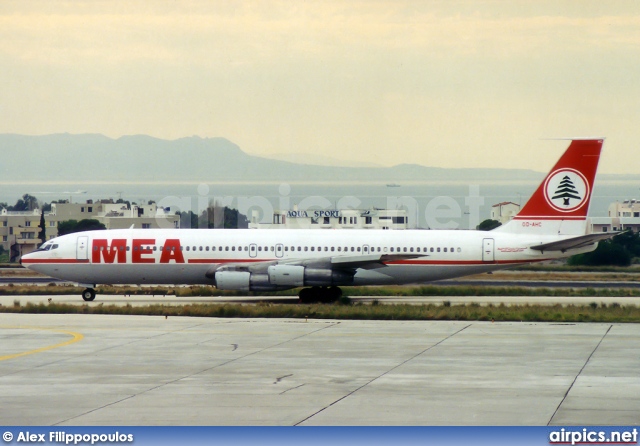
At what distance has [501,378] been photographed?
1981 centimetres

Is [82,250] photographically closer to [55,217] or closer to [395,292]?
[395,292]

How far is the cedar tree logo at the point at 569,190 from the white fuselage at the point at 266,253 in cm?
171

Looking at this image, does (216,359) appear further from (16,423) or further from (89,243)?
(89,243)

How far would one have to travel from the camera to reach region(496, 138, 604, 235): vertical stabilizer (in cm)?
4406

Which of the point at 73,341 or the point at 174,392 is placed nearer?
the point at 174,392

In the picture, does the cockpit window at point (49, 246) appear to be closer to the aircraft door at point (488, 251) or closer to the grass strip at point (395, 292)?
the grass strip at point (395, 292)

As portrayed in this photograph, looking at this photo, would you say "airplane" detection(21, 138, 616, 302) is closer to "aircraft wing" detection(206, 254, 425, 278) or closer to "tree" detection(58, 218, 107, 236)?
"aircraft wing" detection(206, 254, 425, 278)

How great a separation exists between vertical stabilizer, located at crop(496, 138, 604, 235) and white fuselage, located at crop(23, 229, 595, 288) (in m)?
0.68

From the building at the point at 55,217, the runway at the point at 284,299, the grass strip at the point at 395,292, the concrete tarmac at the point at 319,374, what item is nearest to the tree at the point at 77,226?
the building at the point at 55,217

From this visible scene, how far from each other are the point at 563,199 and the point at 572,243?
11.1 ft

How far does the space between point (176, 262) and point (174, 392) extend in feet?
83.4

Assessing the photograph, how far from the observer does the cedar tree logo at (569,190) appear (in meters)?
44.1

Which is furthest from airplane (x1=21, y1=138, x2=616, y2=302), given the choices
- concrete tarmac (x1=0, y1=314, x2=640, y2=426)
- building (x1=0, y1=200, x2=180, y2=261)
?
building (x1=0, y1=200, x2=180, y2=261)

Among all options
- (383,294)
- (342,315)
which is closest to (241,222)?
(383,294)
